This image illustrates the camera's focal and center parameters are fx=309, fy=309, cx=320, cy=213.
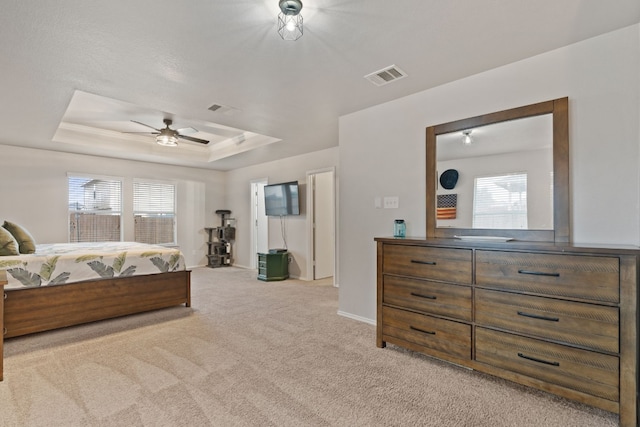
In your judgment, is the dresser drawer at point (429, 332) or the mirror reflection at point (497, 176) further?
the mirror reflection at point (497, 176)

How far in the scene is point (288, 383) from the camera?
2123 mm

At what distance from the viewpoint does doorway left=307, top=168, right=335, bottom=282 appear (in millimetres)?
5668

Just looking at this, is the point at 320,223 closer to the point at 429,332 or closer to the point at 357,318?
the point at 357,318

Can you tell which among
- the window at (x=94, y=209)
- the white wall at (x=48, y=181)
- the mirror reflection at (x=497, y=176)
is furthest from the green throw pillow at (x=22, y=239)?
the mirror reflection at (x=497, y=176)

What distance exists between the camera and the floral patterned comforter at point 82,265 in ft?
9.54

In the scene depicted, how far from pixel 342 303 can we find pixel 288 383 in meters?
1.60

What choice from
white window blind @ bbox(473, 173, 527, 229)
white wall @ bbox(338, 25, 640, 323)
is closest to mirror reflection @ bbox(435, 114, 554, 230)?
white window blind @ bbox(473, 173, 527, 229)

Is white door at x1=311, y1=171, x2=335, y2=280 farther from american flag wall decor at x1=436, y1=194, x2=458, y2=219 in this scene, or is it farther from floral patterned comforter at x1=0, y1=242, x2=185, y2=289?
american flag wall decor at x1=436, y1=194, x2=458, y2=219

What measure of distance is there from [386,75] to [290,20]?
42.9 inches

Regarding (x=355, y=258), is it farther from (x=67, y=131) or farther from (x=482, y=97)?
(x=67, y=131)

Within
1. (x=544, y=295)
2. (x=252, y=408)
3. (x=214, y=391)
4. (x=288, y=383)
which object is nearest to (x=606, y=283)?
(x=544, y=295)

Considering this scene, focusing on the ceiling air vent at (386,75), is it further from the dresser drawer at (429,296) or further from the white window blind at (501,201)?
the dresser drawer at (429,296)

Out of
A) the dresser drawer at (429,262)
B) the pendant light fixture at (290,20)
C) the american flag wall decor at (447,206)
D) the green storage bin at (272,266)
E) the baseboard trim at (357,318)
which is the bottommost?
the baseboard trim at (357,318)

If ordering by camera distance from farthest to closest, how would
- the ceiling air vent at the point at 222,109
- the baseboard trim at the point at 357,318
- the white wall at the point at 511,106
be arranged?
the ceiling air vent at the point at 222,109 → the baseboard trim at the point at 357,318 → the white wall at the point at 511,106
